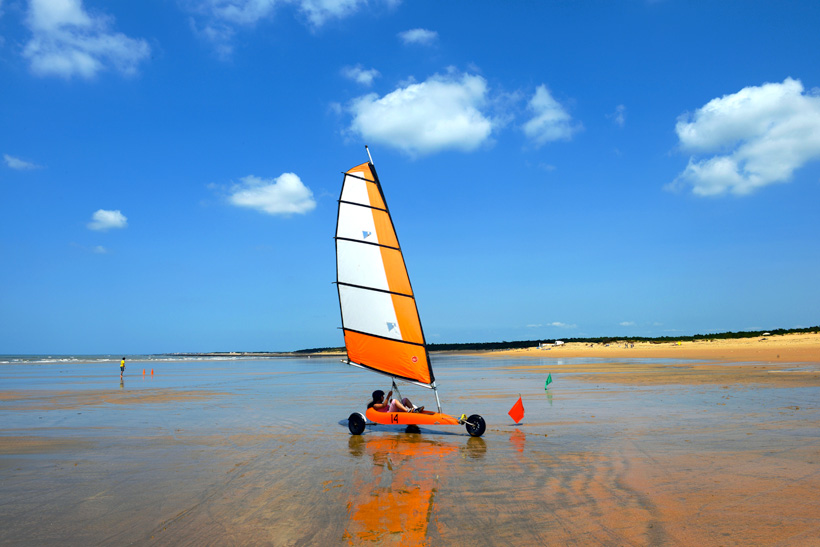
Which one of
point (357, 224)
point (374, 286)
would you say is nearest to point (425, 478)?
point (374, 286)

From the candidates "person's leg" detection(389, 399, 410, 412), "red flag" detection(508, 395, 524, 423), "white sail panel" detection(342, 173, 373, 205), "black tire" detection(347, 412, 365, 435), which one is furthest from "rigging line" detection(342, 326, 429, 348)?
"white sail panel" detection(342, 173, 373, 205)

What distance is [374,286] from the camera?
44.4 feet

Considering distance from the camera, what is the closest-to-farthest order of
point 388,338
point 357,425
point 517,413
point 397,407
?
point 357,425 < point 397,407 < point 517,413 < point 388,338

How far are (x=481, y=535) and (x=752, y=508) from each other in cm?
336

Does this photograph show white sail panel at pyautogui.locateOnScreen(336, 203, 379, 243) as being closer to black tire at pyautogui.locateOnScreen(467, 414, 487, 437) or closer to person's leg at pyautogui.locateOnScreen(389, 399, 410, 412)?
person's leg at pyautogui.locateOnScreen(389, 399, 410, 412)

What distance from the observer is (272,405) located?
18.8 m

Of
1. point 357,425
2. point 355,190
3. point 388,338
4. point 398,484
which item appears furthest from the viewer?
point 355,190

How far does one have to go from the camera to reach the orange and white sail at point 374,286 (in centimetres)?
1338

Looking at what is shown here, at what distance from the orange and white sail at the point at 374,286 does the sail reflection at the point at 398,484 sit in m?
1.99

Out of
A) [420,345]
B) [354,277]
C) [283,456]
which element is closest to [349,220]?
[354,277]

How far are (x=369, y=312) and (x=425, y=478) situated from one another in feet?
19.7

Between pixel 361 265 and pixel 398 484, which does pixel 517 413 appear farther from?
pixel 398 484

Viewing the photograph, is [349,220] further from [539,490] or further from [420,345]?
[539,490]

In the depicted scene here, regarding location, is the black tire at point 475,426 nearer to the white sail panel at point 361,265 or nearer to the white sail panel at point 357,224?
the white sail panel at point 361,265
